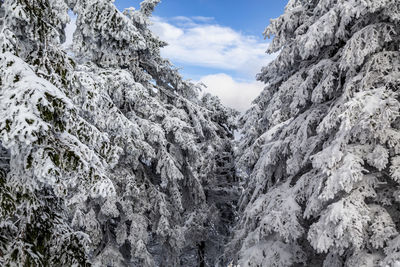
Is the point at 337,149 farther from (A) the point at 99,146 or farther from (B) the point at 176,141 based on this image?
(B) the point at 176,141

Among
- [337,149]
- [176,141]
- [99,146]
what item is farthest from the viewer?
[176,141]

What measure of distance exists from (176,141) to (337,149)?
6.81 metres

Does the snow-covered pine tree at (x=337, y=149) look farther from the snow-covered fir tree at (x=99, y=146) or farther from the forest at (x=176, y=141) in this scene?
the snow-covered fir tree at (x=99, y=146)

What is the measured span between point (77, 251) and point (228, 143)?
13.7 m

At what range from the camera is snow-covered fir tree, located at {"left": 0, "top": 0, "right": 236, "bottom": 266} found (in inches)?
159

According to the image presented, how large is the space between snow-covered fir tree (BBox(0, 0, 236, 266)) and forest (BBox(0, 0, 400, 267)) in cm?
3

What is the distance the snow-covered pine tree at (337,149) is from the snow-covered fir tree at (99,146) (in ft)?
13.2

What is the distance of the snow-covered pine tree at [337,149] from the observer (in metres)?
6.19

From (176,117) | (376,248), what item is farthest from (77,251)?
(176,117)

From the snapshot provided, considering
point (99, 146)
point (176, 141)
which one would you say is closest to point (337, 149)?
point (99, 146)

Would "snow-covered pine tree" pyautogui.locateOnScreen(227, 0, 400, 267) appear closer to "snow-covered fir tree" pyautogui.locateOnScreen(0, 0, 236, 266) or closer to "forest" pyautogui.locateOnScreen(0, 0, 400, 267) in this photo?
"forest" pyautogui.locateOnScreen(0, 0, 400, 267)

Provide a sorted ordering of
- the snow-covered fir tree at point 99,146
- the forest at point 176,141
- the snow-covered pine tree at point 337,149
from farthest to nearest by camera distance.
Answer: the snow-covered pine tree at point 337,149, the forest at point 176,141, the snow-covered fir tree at point 99,146

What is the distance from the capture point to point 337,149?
6531mm

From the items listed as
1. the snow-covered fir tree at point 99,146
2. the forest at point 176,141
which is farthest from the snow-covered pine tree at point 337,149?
the snow-covered fir tree at point 99,146
